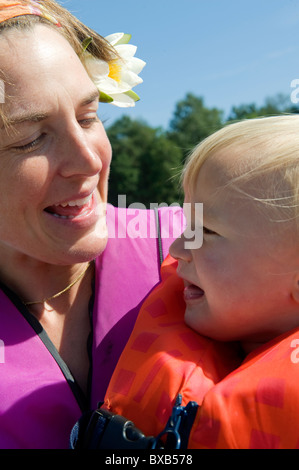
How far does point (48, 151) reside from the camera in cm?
203

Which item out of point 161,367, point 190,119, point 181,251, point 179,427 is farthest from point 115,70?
point 190,119

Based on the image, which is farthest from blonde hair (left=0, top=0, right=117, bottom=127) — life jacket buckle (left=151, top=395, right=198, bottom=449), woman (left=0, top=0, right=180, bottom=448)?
life jacket buckle (left=151, top=395, right=198, bottom=449)

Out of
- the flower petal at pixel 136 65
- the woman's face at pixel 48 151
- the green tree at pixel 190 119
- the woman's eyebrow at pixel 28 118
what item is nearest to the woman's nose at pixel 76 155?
the woman's face at pixel 48 151

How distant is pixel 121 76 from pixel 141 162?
51376mm

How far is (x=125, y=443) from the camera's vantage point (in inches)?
62.9

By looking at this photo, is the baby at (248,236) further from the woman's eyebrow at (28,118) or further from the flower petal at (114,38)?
the flower petal at (114,38)

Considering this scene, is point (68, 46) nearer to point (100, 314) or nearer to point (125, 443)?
point (100, 314)

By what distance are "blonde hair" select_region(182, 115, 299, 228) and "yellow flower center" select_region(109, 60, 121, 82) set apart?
927 mm

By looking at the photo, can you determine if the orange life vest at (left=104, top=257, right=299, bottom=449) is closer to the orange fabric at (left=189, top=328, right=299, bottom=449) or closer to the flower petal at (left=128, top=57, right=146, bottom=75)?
the orange fabric at (left=189, top=328, right=299, bottom=449)

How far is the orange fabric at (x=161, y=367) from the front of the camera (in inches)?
67.0

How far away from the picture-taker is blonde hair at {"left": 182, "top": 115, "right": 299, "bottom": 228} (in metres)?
1.71
